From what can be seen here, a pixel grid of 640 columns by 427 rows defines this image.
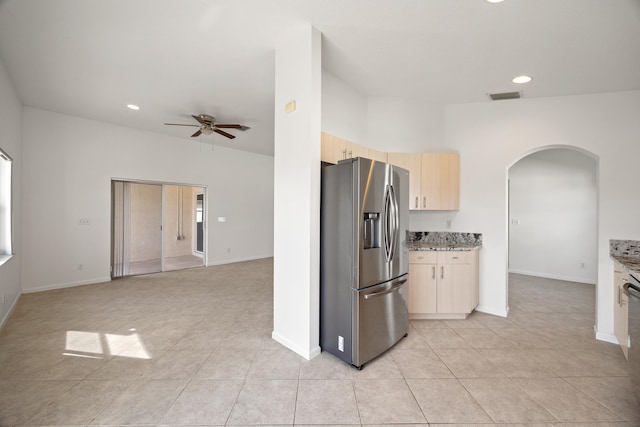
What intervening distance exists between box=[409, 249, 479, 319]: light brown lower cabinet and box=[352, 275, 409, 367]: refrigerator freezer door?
0.58 meters

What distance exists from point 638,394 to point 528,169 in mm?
5109

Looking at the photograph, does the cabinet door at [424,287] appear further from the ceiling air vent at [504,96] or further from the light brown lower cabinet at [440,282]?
the ceiling air vent at [504,96]

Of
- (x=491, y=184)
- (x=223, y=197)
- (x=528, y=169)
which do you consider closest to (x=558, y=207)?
(x=528, y=169)

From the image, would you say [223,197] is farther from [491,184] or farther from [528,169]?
[528,169]

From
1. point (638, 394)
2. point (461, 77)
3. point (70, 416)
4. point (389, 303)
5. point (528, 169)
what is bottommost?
point (70, 416)

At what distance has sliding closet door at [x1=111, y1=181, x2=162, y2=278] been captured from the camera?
532 cm

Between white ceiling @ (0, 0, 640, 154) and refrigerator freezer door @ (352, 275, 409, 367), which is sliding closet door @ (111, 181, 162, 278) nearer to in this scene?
white ceiling @ (0, 0, 640, 154)

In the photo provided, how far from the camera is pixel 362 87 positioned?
3.53m

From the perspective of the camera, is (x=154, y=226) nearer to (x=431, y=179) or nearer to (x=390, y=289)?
(x=390, y=289)

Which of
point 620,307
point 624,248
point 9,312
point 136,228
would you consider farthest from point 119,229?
point 624,248

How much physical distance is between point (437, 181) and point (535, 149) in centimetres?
125

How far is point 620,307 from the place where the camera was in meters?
2.60

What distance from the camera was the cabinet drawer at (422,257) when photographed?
3330mm

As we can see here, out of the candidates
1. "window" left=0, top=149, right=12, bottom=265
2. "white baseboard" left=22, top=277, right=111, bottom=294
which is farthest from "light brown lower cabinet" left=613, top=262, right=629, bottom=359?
"white baseboard" left=22, top=277, right=111, bottom=294
